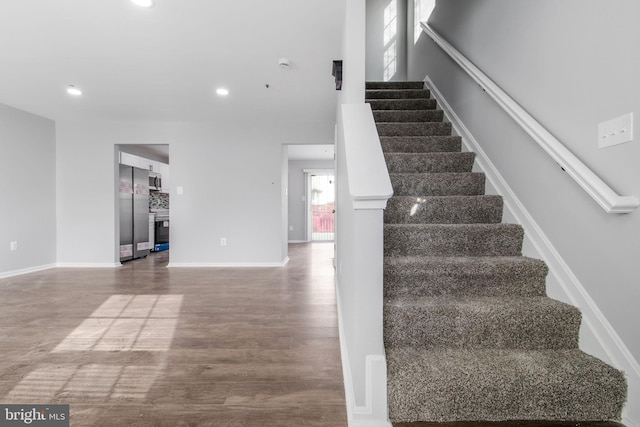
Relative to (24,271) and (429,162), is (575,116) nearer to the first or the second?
(429,162)

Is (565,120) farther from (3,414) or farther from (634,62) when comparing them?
(3,414)

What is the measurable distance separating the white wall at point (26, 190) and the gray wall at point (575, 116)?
5.60 m

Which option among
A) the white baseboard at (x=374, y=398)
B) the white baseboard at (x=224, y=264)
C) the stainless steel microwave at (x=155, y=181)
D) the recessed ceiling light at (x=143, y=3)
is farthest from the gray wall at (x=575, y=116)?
the stainless steel microwave at (x=155, y=181)

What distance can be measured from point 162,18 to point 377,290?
8.15 ft

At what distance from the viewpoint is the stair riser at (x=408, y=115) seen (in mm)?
2773

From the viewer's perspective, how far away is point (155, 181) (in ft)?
19.0

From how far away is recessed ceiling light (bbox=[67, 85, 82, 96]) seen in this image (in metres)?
3.23

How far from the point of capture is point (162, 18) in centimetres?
208

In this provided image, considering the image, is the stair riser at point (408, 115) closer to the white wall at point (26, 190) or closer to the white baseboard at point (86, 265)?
the white baseboard at point (86, 265)

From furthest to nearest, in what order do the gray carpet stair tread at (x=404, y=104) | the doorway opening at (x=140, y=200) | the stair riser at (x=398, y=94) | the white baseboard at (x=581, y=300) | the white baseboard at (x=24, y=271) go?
the doorway opening at (x=140, y=200)
the white baseboard at (x=24, y=271)
the stair riser at (x=398, y=94)
the gray carpet stair tread at (x=404, y=104)
the white baseboard at (x=581, y=300)

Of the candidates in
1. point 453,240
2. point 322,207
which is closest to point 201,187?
point 453,240

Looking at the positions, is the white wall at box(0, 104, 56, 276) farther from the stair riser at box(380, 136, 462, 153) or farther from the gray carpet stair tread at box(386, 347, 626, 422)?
the gray carpet stair tread at box(386, 347, 626, 422)

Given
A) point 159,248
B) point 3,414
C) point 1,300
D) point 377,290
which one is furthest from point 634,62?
point 159,248

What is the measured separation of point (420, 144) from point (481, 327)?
1588 millimetres
